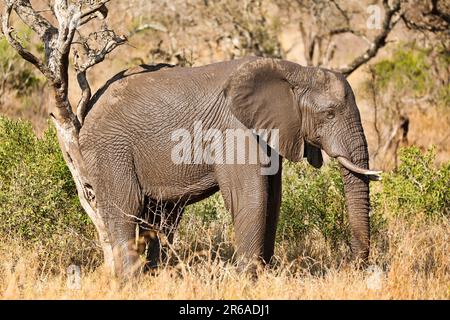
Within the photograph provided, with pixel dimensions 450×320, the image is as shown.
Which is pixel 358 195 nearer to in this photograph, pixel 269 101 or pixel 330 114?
pixel 330 114

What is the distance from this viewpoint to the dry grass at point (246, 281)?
23.2 ft

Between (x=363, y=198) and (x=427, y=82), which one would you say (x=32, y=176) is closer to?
(x=363, y=198)

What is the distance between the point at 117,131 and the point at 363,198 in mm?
2060

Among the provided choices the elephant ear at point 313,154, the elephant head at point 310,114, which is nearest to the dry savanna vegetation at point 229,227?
the elephant head at point 310,114

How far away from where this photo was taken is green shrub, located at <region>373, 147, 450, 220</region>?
33.1 feet

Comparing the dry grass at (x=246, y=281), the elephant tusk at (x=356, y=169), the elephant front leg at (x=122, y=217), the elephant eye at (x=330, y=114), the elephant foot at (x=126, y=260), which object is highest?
the elephant eye at (x=330, y=114)

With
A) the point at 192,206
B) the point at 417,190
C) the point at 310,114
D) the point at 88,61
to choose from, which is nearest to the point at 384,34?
the point at 417,190

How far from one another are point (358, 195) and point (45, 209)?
2.78m

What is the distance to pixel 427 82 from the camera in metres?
17.7

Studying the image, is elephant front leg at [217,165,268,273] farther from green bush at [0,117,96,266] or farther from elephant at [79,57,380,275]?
green bush at [0,117,96,266]

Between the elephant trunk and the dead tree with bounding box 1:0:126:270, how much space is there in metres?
2.07

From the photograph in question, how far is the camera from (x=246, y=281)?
23.5 ft

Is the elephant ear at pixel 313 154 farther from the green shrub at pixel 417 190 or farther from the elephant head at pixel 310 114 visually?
the green shrub at pixel 417 190
